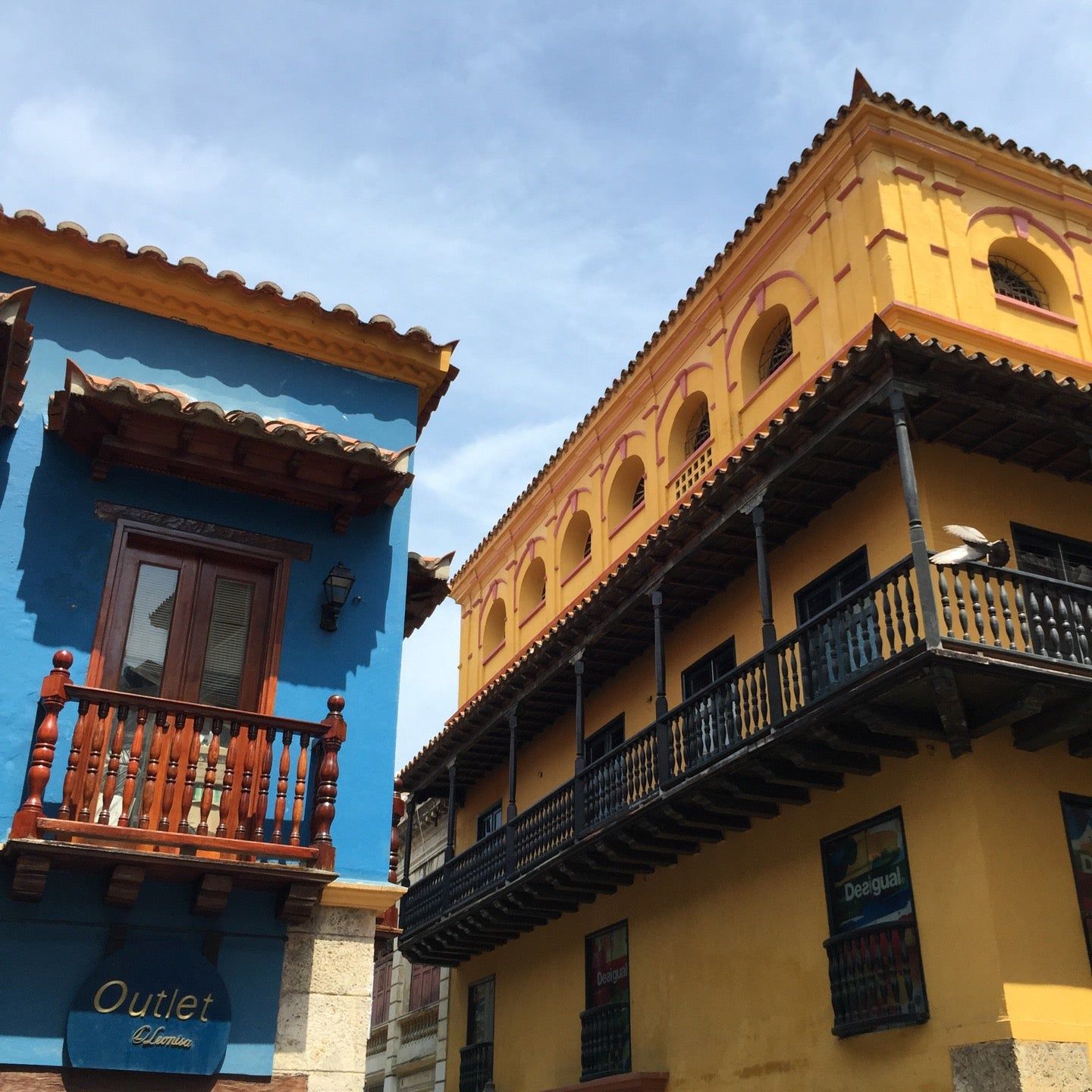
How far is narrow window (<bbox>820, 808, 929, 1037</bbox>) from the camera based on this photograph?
34.8 feet

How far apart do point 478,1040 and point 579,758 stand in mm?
6426

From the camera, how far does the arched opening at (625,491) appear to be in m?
20.0

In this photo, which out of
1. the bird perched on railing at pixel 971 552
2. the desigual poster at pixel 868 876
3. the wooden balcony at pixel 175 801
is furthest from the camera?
the desigual poster at pixel 868 876

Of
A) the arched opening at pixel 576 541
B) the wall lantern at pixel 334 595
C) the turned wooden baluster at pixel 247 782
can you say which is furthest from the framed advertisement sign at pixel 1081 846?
the arched opening at pixel 576 541

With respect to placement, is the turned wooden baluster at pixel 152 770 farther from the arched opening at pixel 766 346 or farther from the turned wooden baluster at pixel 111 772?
the arched opening at pixel 766 346

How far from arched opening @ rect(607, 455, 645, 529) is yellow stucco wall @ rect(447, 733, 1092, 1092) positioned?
6535 mm

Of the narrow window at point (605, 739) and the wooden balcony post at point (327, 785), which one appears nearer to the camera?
the wooden balcony post at point (327, 785)

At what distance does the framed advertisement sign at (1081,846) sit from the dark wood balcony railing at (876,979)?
141cm

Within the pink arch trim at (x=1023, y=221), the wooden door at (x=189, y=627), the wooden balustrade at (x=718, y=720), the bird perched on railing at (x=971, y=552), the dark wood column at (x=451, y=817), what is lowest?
the wooden door at (x=189, y=627)

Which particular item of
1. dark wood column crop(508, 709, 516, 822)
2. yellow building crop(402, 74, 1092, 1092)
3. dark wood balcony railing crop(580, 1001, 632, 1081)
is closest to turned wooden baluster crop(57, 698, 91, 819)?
yellow building crop(402, 74, 1092, 1092)

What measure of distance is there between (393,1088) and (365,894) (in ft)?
54.3

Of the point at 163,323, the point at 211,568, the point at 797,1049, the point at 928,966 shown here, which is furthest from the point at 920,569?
the point at 163,323

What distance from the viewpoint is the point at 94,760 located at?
7418 mm

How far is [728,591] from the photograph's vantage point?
1516cm
